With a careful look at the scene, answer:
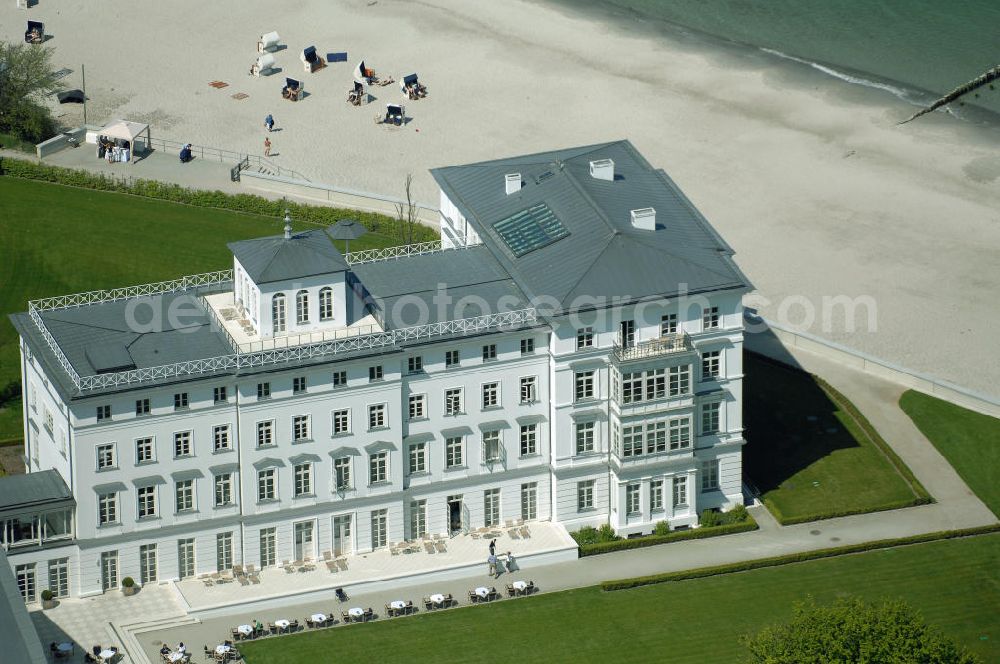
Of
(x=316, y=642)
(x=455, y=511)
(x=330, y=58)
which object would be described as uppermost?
(x=330, y=58)

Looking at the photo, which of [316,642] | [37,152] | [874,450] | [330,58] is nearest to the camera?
[316,642]

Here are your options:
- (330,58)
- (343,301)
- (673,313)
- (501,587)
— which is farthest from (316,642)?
(330,58)

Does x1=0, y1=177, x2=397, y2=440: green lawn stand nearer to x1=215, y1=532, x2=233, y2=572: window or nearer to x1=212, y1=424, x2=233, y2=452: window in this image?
x1=215, y1=532, x2=233, y2=572: window

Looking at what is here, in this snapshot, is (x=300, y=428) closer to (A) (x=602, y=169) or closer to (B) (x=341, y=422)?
(B) (x=341, y=422)

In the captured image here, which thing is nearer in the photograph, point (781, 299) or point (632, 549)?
point (632, 549)

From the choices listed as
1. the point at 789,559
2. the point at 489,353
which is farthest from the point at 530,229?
the point at 789,559

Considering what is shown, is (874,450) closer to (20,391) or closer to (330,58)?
(20,391)
